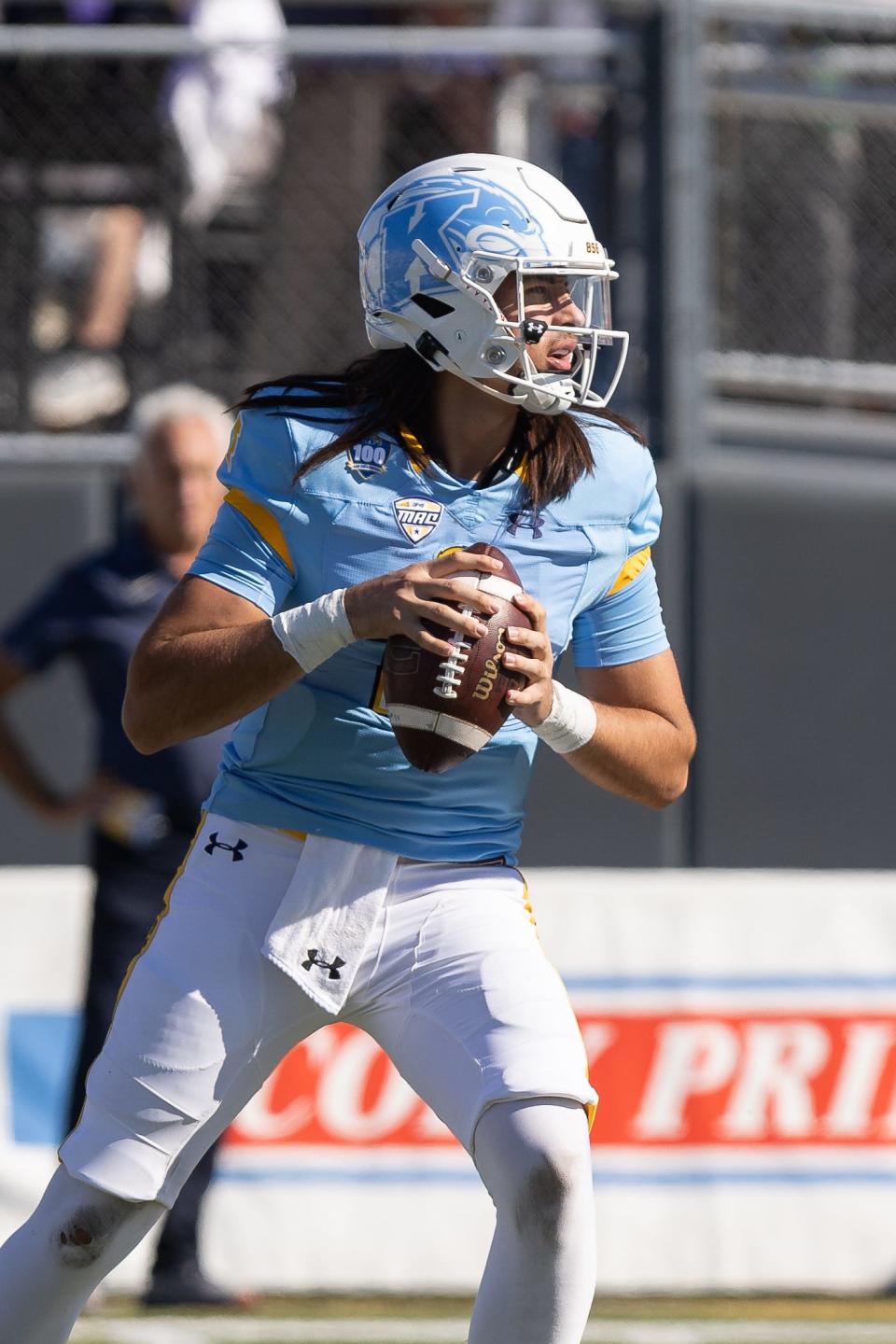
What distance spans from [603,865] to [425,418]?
11.1ft

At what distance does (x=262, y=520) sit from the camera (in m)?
3.33

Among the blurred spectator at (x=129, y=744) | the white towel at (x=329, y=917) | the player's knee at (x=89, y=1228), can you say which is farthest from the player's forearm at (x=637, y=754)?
the blurred spectator at (x=129, y=744)

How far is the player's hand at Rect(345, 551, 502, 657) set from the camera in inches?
122

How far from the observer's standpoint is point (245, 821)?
346cm

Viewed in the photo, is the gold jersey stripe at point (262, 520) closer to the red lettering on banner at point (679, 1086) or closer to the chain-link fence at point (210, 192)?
the red lettering on banner at point (679, 1086)

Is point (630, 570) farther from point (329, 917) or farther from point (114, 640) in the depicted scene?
point (114, 640)

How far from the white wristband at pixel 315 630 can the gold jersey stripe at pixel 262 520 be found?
179 millimetres

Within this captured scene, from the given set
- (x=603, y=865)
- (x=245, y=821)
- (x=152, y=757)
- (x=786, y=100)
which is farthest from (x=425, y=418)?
(x=786, y=100)

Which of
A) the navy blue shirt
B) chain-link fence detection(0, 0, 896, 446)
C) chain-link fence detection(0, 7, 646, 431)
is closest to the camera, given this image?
the navy blue shirt

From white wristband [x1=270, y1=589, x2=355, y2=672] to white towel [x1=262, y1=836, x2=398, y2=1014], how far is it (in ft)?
1.13

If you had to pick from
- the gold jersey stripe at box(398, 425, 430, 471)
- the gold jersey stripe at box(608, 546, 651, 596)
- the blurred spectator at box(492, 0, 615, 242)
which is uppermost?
the gold jersey stripe at box(398, 425, 430, 471)

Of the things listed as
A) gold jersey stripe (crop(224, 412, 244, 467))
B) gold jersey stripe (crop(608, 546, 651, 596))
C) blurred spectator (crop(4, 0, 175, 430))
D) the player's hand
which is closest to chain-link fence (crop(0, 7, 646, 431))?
blurred spectator (crop(4, 0, 175, 430))

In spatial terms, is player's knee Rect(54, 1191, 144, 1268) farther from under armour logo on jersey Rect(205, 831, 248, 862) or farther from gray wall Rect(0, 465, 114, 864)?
gray wall Rect(0, 465, 114, 864)

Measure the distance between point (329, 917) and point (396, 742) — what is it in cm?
29
